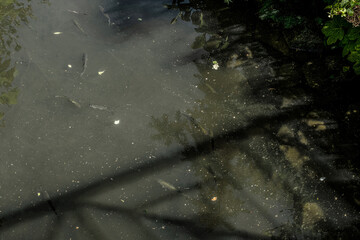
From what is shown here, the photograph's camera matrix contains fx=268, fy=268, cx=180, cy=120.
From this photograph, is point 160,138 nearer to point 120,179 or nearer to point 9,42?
point 120,179

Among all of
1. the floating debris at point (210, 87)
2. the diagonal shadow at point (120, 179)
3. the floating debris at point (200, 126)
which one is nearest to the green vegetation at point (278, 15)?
the diagonal shadow at point (120, 179)

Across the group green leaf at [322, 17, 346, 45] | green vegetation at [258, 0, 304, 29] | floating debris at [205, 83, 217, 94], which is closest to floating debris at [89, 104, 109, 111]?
floating debris at [205, 83, 217, 94]

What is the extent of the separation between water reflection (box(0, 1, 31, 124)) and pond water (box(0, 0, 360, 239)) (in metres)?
0.03

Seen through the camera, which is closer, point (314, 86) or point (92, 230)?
point (92, 230)

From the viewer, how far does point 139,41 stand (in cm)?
513

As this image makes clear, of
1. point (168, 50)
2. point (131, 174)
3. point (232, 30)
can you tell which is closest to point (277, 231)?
point (131, 174)

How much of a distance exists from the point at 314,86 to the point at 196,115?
198 centimetres

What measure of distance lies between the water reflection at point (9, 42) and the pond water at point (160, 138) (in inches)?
1.4

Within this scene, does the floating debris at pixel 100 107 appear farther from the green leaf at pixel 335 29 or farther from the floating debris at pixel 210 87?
the green leaf at pixel 335 29

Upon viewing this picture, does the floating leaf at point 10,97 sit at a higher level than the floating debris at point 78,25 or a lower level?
lower

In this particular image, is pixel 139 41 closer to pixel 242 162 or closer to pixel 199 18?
pixel 199 18

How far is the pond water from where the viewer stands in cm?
313

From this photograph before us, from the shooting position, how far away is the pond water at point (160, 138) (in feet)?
10.3

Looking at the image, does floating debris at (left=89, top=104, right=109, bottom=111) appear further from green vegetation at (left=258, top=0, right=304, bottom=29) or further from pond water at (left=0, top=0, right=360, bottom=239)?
green vegetation at (left=258, top=0, right=304, bottom=29)
